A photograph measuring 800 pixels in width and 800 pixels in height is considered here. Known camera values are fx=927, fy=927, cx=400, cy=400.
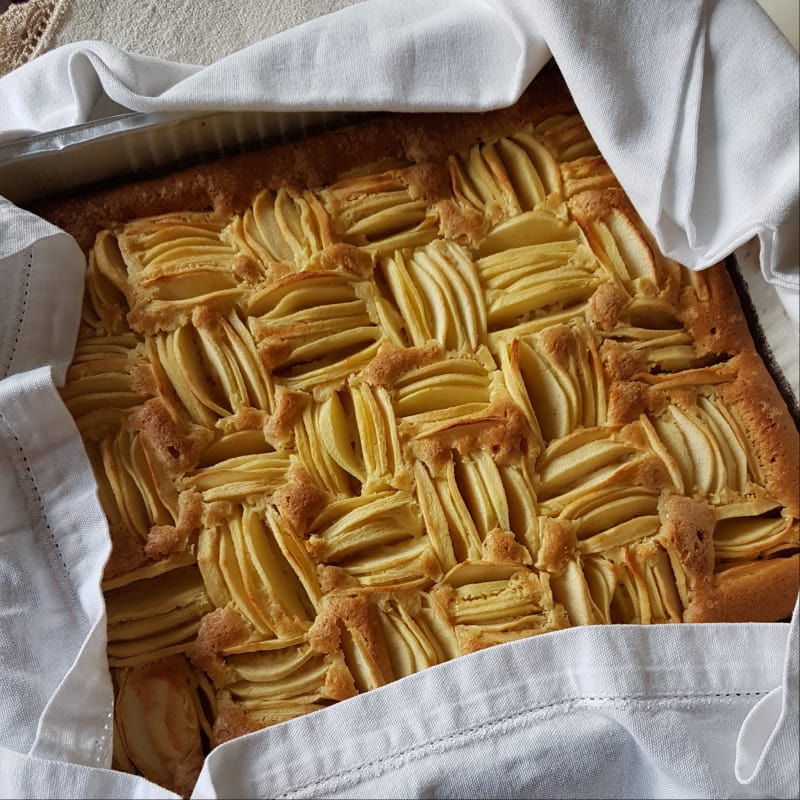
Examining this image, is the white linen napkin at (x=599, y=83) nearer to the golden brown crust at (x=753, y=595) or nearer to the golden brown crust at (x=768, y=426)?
the golden brown crust at (x=768, y=426)

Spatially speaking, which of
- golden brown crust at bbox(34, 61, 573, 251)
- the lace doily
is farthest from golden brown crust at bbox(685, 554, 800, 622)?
the lace doily

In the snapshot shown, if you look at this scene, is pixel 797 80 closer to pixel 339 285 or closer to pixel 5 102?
pixel 339 285

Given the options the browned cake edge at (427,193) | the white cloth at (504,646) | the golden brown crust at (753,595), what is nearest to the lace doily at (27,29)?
the white cloth at (504,646)

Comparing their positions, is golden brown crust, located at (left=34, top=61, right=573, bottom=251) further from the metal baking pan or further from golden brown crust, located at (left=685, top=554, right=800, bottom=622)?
golden brown crust, located at (left=685, top=554, right=800, bottom=622)

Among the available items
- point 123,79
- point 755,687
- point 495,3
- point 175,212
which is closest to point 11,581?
point 175,212

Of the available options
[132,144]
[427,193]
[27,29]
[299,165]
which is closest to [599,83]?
[427,193]

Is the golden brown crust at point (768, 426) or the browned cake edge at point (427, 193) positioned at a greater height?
the browned cake edge at point (427, 193)
